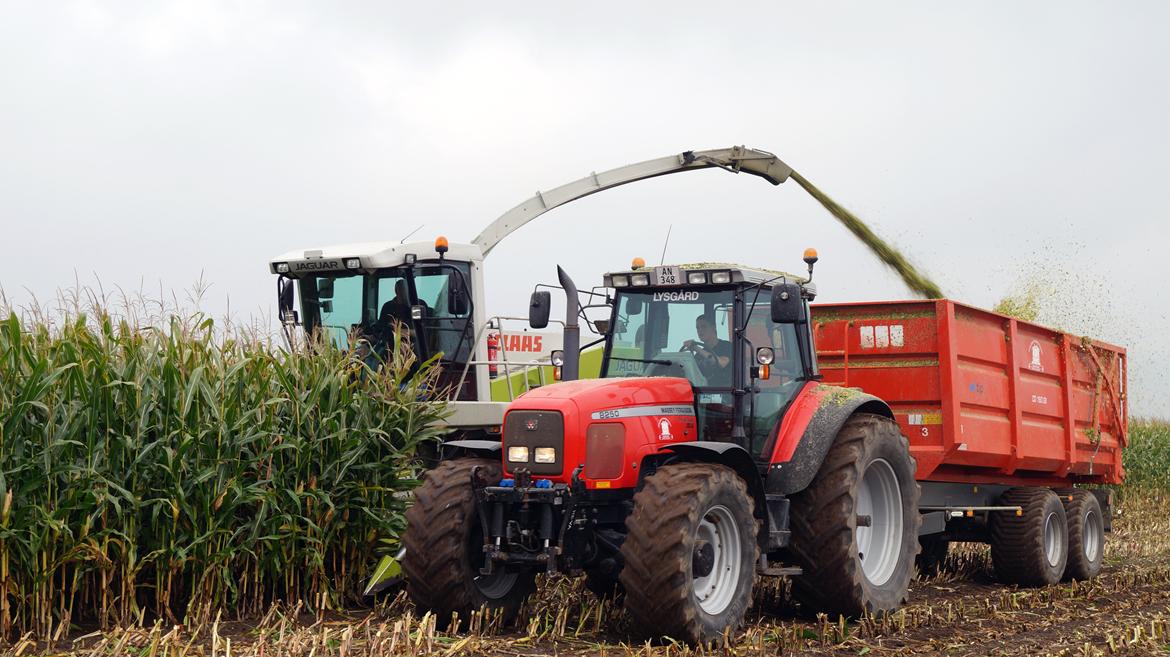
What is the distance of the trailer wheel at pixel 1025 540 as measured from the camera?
10.5 metres

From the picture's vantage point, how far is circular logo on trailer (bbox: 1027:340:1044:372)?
11188mm

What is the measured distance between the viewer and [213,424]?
A: 25.2 ft

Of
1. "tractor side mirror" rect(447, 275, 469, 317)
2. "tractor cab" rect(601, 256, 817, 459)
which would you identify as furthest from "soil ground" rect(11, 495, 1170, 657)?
"tractor side mirror" rect(447, 275, 469, 317)

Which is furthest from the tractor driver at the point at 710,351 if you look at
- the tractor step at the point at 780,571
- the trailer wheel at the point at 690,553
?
the tractor step at the point at 780,571

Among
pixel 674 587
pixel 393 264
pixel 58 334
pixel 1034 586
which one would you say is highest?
pixel 393 264

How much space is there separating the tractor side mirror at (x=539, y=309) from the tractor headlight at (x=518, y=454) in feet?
2.67

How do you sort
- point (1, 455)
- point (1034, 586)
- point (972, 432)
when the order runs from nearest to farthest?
1. point (1, 455)
2. point (972, 432)
3. point (1034, 586)

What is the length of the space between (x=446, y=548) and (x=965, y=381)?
4.97 meters

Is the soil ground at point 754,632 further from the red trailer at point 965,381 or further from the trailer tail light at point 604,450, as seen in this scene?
the red trailer at point 965,381

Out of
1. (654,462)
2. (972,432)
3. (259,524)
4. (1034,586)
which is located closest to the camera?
(654,462)

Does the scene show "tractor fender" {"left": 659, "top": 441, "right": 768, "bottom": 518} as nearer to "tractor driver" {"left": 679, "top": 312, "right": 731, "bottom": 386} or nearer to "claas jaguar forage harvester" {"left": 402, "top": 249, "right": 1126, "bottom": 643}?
"claas jaguar forage harvester" {"left": 402, "top": 249, "right": 1126, "bottom": 643}

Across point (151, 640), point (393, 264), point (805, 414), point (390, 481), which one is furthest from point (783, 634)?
point (393, 264)

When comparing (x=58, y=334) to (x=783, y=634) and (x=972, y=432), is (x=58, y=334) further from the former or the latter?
(x=972, y=432)

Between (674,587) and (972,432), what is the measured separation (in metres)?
4.45
